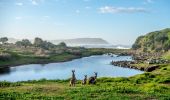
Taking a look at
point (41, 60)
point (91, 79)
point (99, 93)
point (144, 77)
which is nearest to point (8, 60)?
point (41, 60)

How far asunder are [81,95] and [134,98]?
5479 millimetres

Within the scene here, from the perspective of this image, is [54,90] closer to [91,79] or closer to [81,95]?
[81,95]

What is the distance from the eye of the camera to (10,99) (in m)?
35.6

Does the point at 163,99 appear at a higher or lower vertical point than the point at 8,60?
lower

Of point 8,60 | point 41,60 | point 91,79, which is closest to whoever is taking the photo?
point 91,79

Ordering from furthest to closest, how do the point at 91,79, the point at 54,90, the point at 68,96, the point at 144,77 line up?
the point at 144,77
the point at 91,79
the point at 54,90
the point at 68,96

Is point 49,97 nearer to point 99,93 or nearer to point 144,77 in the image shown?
point 99,93

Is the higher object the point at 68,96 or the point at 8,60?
the point at 8,60

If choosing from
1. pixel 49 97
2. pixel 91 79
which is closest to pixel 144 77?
pixel 91 79

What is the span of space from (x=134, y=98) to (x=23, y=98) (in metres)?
11.3

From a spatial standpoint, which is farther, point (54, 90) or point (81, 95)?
point (54, 90)

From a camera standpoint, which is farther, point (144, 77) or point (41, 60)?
point (41, 60)

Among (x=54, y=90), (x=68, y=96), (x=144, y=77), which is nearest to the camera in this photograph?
(x=68, y=96)

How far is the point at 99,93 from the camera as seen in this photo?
40062mm
